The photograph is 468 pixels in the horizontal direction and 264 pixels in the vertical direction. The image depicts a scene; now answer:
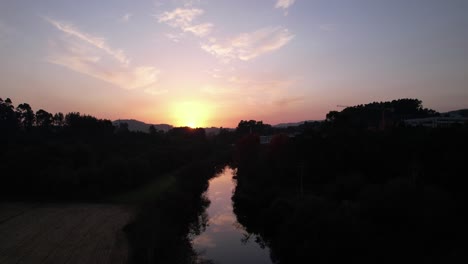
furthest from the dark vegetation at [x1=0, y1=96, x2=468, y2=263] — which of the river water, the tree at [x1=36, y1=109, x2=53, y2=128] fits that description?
the tree at [x1=36, y1=109, x2=53, y2=128]

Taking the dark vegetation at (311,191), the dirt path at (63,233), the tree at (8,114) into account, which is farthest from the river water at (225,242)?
the tree at (8,114)

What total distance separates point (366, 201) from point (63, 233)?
2009cm

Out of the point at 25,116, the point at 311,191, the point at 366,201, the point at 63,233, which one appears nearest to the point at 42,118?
the point at 25,116

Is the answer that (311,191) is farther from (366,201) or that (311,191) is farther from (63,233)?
(63,233)

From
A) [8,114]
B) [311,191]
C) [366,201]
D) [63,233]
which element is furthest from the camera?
[8,114]

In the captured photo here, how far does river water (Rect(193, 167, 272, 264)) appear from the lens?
20125 millimetres

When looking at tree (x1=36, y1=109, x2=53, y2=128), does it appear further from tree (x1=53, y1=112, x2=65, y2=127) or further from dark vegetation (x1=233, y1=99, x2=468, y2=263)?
dark vegetation (x1=233, y1=99, x2=468, y2=263)

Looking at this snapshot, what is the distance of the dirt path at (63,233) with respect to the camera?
1774 centimetres

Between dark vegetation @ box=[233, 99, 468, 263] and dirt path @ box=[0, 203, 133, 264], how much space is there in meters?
10.3

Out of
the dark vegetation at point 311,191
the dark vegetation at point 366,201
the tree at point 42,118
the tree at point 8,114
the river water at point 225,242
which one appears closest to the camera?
the dark vegetation at point 366,201

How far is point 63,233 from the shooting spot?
70.8ft

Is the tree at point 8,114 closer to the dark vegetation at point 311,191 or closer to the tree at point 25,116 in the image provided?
the tree at point 25,116

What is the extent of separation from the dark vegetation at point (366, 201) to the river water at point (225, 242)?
0.92 meters

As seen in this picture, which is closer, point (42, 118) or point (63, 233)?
point (63, 233)
